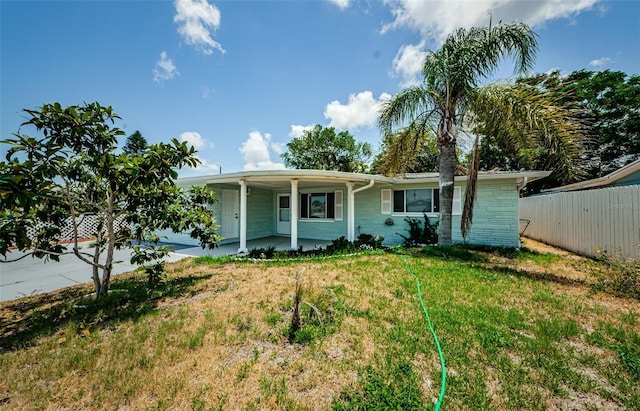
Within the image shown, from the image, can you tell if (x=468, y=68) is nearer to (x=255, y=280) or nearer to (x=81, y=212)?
(x=255, y=280)

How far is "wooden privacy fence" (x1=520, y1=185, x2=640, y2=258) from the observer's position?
5.95 m

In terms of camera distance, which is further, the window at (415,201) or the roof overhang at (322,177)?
the window at (415,201)

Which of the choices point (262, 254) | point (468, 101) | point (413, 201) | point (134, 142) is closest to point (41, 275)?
point (262, 254)

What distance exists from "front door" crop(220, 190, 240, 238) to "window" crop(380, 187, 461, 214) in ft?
19.7

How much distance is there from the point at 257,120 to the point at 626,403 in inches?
552

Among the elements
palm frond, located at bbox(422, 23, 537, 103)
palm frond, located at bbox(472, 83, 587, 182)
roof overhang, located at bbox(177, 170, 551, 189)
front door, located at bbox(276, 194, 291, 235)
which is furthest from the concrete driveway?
palm frond, located at bbox(472, 83, 587, 182)

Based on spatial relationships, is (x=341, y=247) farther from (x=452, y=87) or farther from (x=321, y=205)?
(x=452, y=87)

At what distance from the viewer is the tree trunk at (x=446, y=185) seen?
284 inches

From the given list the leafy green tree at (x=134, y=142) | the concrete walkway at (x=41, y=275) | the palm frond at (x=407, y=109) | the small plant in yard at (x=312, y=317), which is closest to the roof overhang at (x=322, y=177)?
the palm frond at (x=407, y=109)

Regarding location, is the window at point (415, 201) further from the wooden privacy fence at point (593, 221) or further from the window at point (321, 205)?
the wooden privacy fence at point (593, 221)

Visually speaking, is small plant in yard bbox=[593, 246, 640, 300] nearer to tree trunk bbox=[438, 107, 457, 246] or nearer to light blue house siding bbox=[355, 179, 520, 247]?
tree trunk bbox=[438, 107, 457, 246]

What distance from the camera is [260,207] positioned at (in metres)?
11.0

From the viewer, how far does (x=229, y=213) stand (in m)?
9.98

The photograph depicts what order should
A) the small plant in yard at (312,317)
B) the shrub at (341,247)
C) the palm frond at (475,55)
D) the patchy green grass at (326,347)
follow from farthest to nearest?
the shrub at (341,247), the palm frond at (475,55), the small plant in yard at (312,317), the patchy green grass at (326,347)
